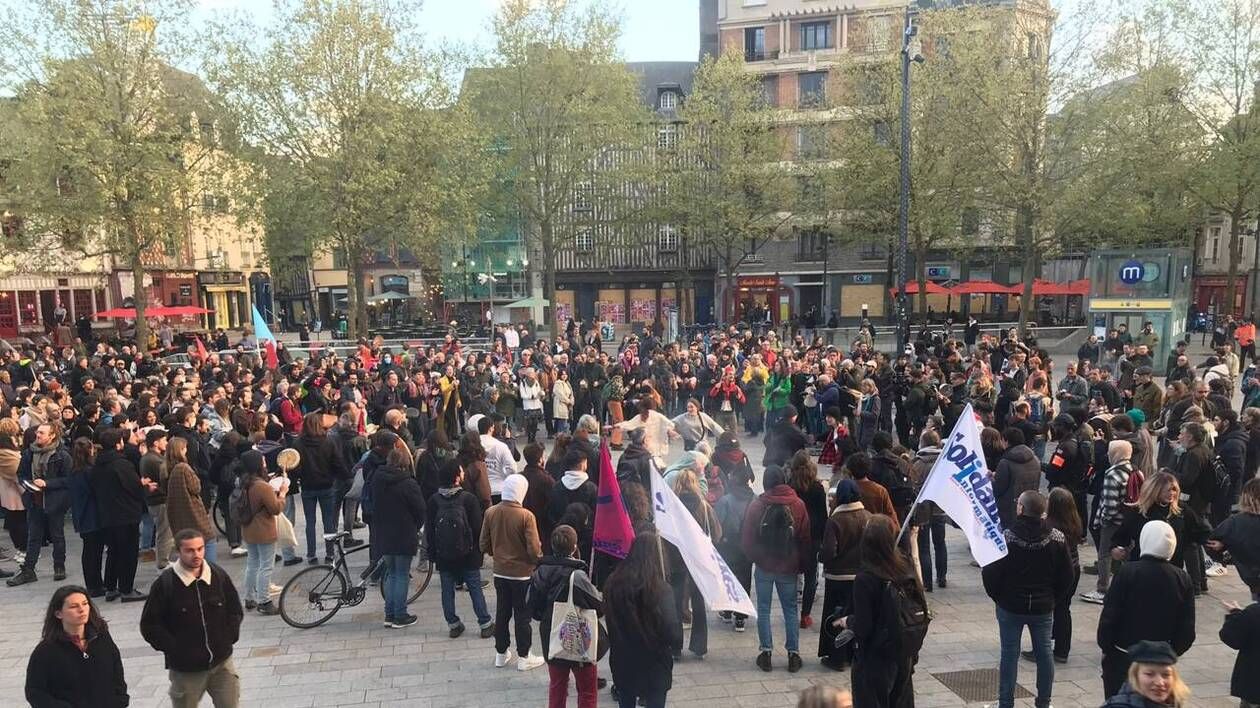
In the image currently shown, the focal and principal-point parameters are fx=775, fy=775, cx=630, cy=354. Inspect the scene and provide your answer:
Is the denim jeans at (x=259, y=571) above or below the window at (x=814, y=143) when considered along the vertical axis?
below

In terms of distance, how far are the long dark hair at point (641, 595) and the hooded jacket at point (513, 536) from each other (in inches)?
64.0

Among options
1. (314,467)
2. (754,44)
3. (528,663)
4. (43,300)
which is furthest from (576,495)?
(754,44)

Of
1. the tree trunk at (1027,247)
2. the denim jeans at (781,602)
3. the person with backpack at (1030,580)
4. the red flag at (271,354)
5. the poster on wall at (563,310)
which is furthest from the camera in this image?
the poster on wall at (563,310)

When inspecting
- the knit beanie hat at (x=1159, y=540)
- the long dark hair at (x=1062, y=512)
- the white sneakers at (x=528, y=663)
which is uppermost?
the knit beanie hat at (x=1159, y=540)

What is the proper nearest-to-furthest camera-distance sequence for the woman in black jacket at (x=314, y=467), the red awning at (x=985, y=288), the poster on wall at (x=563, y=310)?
the woman in black jacket at (x=314, y=467) < the red awning at (x=985, y=288) < the poster on wall at (x=563, y=310)

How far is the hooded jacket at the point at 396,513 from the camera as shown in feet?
22.9

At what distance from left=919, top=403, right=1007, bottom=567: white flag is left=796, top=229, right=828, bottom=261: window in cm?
3889

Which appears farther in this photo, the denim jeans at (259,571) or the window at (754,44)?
the window at (754,44)

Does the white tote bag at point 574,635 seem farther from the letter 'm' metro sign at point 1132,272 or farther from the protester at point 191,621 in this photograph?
the letter 'm' metro sign at point 1132,272

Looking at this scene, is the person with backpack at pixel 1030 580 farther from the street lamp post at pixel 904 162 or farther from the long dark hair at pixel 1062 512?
the street lamp post at pixel 904 162

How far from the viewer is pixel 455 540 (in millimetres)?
6617

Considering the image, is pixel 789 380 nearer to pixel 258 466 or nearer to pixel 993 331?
pixel 258 466

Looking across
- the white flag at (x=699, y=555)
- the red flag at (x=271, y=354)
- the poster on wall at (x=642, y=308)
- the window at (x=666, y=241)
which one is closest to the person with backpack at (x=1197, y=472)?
the white flag at (x=699, y=555)

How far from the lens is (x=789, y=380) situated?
15070 mm
